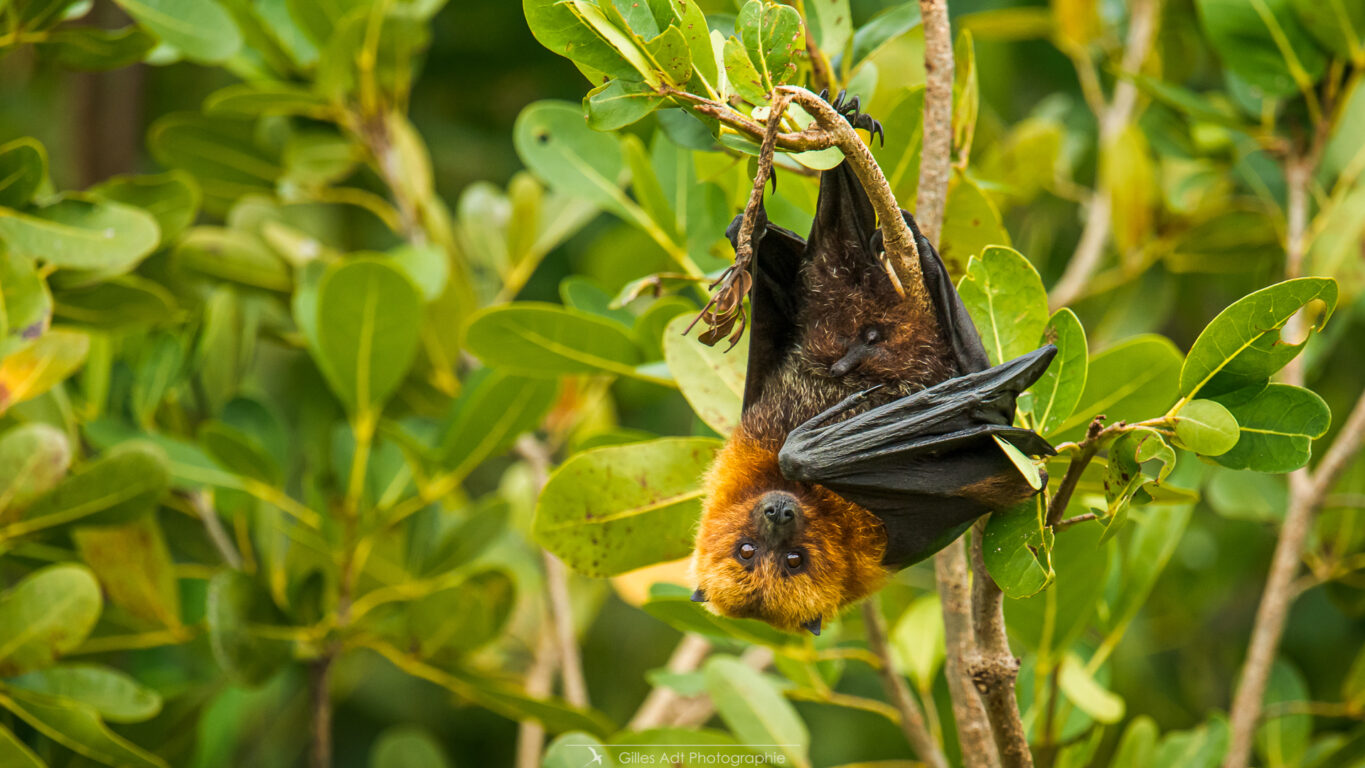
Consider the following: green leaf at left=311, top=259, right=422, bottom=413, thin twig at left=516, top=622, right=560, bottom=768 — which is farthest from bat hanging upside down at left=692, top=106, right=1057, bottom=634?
thin twig at left=516, top=622, right=560, bottom=768

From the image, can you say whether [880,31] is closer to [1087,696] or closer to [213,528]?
[1087,696]

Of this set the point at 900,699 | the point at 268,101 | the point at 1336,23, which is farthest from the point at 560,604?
the point at 1336,23

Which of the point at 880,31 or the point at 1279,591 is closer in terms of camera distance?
the point at 880,31

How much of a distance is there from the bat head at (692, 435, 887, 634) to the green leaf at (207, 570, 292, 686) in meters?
1.39

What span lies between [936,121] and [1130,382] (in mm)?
716

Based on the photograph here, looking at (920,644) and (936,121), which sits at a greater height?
(936,121)

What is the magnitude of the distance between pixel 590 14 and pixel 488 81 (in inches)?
204

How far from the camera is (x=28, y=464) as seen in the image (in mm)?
2822

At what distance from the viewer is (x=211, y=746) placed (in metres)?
3.71

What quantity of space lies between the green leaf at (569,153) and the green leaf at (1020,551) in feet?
5.08

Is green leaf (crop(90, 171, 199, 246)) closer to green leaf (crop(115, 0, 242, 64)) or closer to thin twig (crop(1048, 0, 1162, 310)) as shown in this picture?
green leaf (crop(115, 0, 242, 64))

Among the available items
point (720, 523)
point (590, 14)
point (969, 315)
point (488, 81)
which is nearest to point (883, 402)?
point (969, 315)

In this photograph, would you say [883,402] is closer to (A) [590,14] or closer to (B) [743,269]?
(B) [743,269]

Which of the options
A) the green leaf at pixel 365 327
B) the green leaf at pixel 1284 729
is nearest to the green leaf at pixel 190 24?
the green leaf at pixel 365 327
